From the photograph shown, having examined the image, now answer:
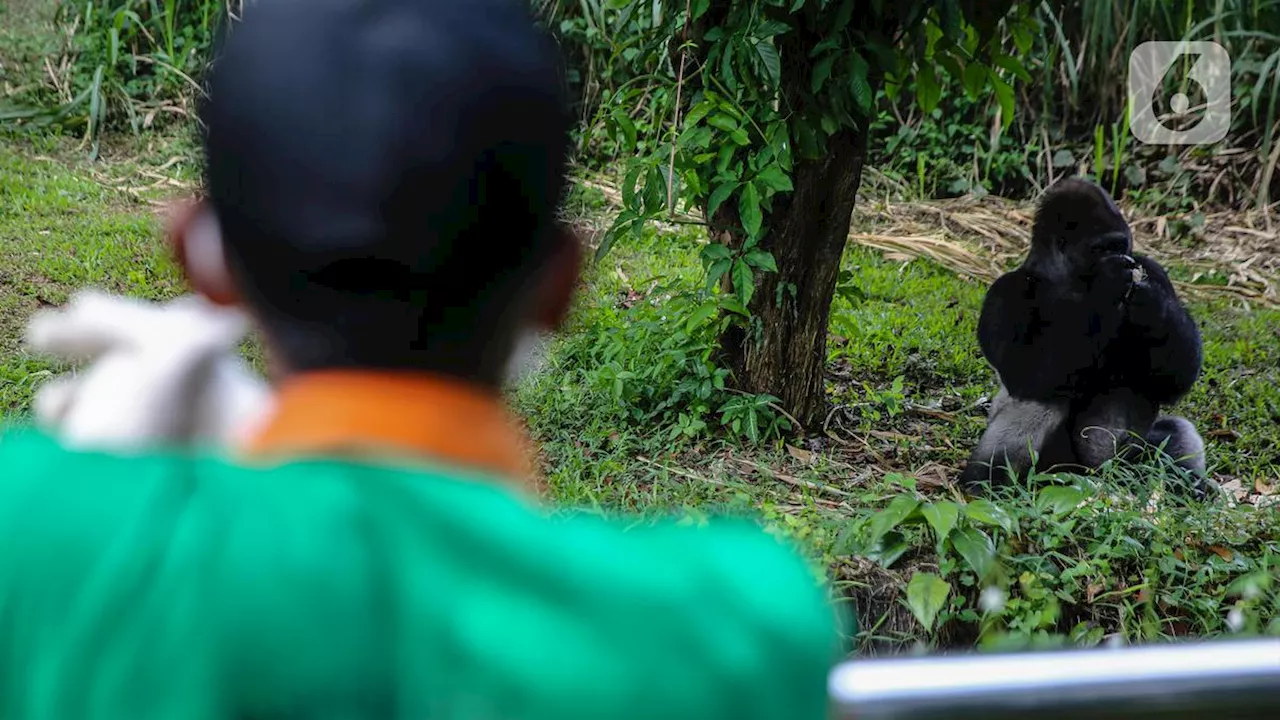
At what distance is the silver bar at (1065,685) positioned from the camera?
1001mm

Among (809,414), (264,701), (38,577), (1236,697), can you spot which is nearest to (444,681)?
(264,701)

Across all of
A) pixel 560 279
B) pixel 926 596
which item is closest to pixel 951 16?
pixel 926 596

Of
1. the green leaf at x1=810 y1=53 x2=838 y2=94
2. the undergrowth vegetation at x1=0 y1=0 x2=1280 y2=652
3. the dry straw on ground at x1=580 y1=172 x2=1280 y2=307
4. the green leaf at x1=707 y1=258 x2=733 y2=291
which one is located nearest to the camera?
the undergrowth vegetation at x1=0 y1=0 x2=1280 y2=652

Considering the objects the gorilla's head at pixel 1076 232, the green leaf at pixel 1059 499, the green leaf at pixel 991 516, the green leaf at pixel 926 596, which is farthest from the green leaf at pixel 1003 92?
the green leaf at pixel 926 596

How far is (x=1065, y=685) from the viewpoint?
3.32 ft

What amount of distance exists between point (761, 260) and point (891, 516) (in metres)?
1.23

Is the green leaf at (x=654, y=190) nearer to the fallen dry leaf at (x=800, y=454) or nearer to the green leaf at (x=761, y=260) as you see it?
the green leaf at (x=761, y=260)

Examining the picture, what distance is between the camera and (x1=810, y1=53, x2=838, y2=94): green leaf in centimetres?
412

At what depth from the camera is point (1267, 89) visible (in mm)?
8867

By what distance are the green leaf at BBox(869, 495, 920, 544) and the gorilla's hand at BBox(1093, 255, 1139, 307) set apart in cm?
161

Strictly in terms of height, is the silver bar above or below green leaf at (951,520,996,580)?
above

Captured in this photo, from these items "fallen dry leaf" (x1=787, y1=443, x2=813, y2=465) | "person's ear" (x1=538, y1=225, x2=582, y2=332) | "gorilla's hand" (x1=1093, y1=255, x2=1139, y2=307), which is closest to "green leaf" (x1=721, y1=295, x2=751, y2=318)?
"fallen dry leaf" (x1=787, y1=443, x2=813, y2=465)

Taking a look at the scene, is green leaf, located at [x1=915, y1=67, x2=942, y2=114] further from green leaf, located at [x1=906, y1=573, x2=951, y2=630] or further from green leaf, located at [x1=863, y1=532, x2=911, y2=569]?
green leaf, located at [x1=906, y1=573, x2=951, y2=630]

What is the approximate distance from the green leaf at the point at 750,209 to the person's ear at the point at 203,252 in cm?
340
